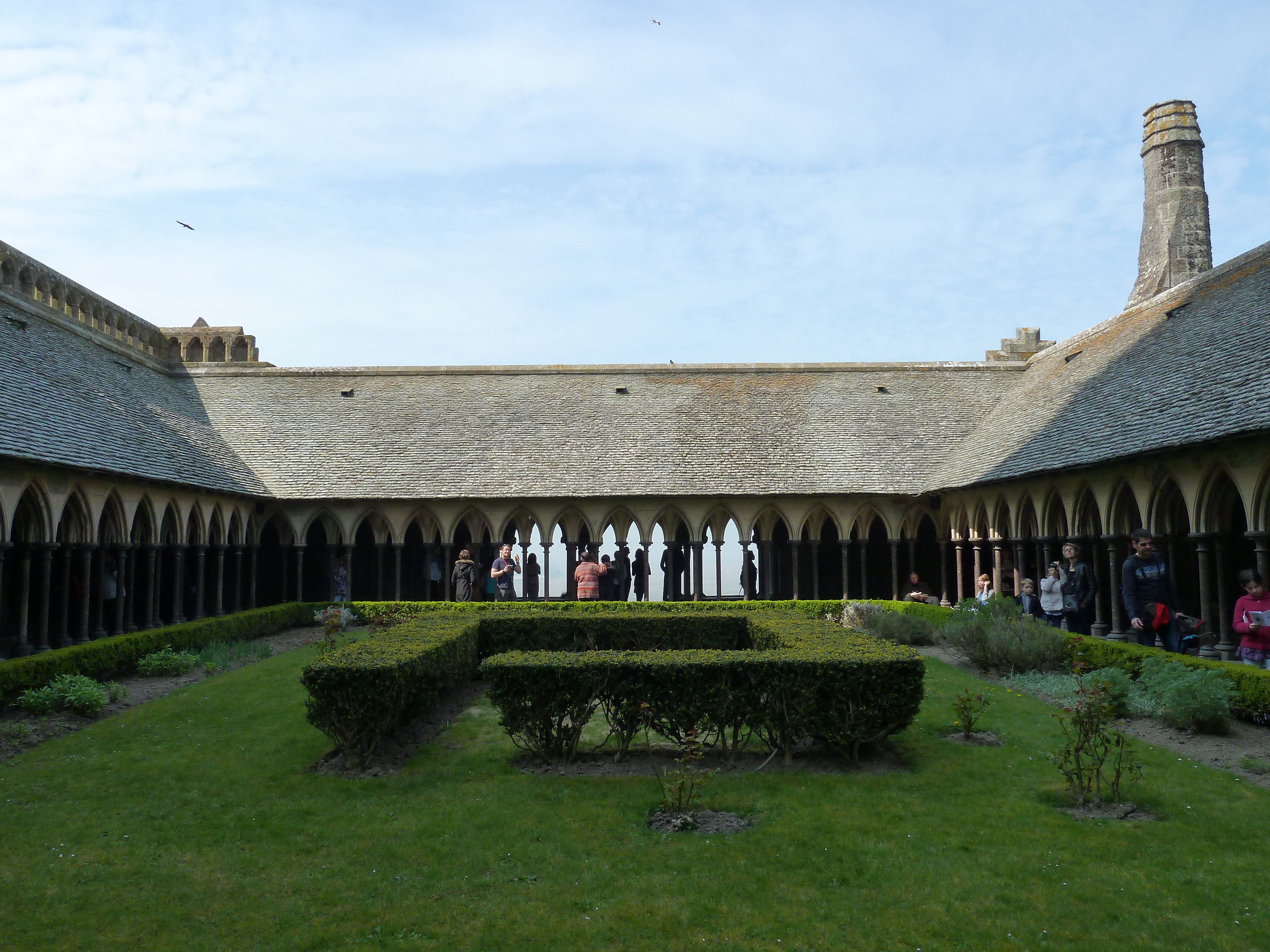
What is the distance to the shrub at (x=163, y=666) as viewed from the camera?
14.0m

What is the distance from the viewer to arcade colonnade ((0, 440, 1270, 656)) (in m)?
13.7

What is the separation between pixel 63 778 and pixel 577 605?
36.1ft

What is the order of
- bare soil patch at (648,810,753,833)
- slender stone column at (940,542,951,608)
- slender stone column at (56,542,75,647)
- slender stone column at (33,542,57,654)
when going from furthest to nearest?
slender stone column at (940,542,951,608) < slender stone column at (56,542,75,647) < slender stone column at (33,542,57,654) < bare soil patch at (648,810,753,833)

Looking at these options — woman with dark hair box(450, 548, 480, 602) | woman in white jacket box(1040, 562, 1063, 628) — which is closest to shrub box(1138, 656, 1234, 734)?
woman in white jacket box(1040, 562, 1063, 628)

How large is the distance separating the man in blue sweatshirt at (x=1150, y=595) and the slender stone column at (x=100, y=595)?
16.1 metres

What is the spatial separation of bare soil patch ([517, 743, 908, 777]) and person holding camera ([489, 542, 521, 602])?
11297 mm

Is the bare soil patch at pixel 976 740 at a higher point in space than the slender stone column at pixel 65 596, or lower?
lower

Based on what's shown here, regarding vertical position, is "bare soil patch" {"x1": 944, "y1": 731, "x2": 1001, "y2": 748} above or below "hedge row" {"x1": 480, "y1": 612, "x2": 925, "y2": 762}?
below

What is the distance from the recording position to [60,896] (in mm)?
5801

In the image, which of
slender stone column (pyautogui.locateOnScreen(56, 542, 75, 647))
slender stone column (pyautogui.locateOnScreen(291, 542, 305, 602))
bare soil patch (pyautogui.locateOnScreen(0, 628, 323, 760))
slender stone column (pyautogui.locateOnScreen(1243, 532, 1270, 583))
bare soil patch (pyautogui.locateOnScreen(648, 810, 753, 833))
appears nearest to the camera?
bare soil patch (pyautogui.locateOnScreen(648, 810, 753, 833))

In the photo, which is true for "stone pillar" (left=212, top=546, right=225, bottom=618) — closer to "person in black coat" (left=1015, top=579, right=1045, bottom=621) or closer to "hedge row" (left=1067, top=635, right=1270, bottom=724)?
"person in black coat" (left=1015, top=579, right=1045, bottom=621)

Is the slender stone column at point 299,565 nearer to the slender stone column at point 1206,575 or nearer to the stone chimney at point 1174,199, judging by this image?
the slender stone column at point 1206,575

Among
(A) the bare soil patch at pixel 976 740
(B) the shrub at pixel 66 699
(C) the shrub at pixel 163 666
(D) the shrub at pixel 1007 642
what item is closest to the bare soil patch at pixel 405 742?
(B) the shrub at pixel 66 699

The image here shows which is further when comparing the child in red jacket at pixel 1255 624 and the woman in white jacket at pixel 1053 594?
the woman in white jacket at pixel 1053 594
